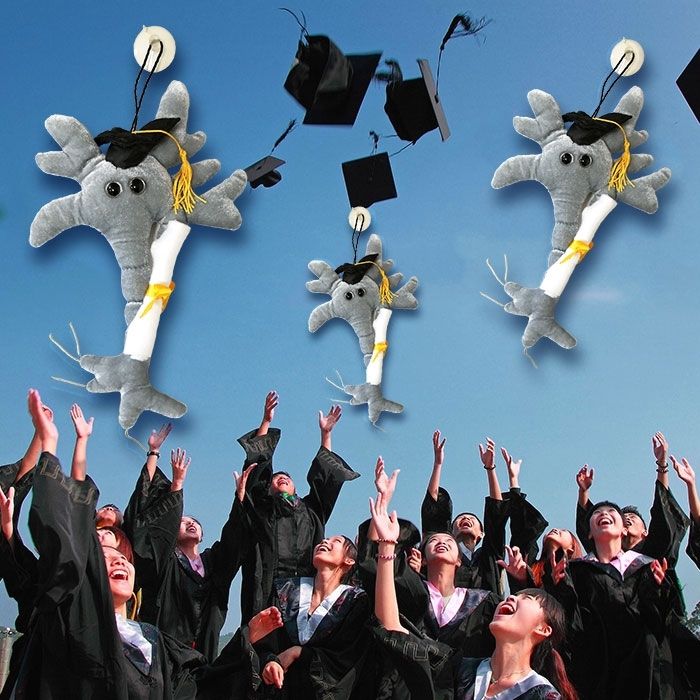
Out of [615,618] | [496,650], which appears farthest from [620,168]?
[496,650]

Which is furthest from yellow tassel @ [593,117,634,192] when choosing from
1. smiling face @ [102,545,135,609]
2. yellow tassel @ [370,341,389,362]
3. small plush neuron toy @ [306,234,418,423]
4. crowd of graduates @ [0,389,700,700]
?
smiling face @ [102,545,135,609]

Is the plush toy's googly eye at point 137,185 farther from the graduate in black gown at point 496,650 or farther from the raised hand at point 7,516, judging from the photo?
the graduate in black gown at point 496,650

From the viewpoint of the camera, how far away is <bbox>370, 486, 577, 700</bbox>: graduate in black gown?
3084mm

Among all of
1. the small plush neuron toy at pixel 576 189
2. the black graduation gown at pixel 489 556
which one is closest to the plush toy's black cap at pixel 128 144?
the small plush neuron toy at pixel 576 189

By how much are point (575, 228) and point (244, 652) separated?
492 cm

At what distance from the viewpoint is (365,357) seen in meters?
8.73

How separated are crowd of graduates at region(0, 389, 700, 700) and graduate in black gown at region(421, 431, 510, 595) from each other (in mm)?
12

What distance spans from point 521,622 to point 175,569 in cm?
252

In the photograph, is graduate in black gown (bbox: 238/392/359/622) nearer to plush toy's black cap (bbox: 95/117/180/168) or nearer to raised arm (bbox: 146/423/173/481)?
raised arm (bbox: 146/423/173/481)

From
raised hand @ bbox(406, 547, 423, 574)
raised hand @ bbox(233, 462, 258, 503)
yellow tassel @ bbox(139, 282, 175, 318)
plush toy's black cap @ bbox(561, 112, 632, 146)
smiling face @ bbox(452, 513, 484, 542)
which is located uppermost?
plush toy's black cap @ bbox(561, 112, 632, 146)

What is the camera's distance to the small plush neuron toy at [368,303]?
8586mm

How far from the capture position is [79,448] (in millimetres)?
3088

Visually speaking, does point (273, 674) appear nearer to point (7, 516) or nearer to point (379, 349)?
point (7, 516)

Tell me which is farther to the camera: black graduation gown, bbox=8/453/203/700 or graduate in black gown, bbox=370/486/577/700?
graduate in black gown, bbox=370/486/577/700
